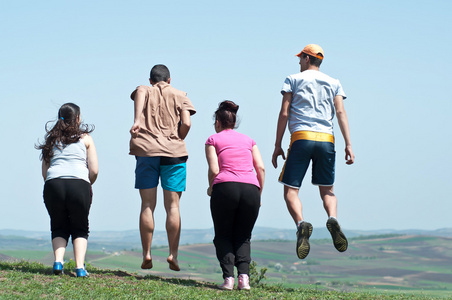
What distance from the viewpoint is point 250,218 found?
7418mm

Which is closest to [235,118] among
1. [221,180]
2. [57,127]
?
[221,180]

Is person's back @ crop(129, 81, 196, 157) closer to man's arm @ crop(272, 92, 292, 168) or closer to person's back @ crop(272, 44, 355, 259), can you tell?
man's arm @ crop(272, 92, 292, 168)

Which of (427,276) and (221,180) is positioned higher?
(221,180)

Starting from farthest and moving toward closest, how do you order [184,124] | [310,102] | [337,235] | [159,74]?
[159,74]
[184,124]
[310,102]
[337,235]

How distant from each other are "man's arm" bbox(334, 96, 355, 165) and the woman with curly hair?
3.59 meters

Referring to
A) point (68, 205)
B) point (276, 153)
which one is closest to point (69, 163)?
point (68, 205)

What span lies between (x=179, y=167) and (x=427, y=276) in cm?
4324

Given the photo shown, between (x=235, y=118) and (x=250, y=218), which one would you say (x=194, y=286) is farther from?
(x=235, y=118)

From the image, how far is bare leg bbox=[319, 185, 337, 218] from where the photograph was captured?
27.5ft

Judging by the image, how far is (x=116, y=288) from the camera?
7031 mm

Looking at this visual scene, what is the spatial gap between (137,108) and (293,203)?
265cm

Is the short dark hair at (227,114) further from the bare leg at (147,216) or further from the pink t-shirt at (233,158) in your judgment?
A: the bare leg at (147,216)

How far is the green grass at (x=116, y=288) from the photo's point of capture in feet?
21.5

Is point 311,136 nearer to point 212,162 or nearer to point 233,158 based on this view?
point 233,158
